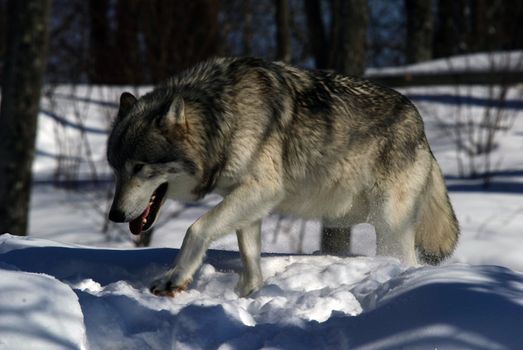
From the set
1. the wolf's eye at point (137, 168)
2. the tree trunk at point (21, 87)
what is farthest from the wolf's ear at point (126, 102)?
the tree trunk at point (21, 87)

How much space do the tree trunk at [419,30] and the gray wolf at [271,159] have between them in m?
13.1

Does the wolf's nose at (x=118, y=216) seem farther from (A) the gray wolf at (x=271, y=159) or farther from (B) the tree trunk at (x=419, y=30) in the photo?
(B) the tree trunk at (x=419, y=30)

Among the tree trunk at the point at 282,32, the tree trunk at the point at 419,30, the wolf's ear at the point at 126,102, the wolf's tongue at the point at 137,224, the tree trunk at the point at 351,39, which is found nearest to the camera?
the wolf's tongue at the point at 137,224

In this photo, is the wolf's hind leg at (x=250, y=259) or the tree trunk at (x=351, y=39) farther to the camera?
the tree trunk at (x=351, y=39)

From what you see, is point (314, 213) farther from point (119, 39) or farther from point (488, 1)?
point (488, 1)

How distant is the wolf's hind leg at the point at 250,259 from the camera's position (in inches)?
171

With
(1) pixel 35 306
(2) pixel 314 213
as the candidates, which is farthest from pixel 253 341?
(2) pixel 314 213

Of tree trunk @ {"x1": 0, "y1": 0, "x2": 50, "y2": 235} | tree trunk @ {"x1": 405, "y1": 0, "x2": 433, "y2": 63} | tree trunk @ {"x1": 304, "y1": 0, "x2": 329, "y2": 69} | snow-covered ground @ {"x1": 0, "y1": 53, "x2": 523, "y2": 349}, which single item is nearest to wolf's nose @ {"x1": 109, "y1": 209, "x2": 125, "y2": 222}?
snow-covered ground @ {"x1": 0, "y1": 53, "x2": 523, "y2": 349}

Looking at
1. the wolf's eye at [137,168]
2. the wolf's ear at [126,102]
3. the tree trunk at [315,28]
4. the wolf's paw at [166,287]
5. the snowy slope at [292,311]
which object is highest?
the wolf's ear at [126,102]

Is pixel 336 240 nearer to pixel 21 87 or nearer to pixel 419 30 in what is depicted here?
pixel 21 87

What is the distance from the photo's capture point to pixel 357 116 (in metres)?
4.92

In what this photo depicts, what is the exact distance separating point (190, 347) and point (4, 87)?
15.7ft

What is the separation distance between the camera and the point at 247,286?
436 cm

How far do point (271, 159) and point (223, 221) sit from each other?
1.44ft
